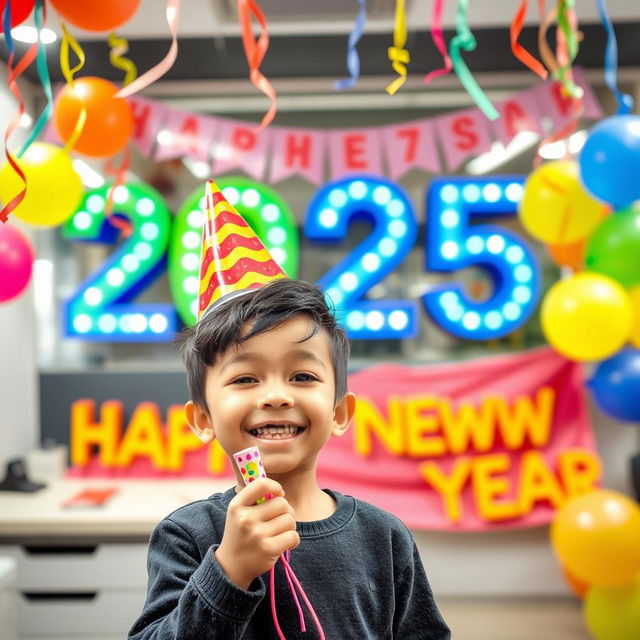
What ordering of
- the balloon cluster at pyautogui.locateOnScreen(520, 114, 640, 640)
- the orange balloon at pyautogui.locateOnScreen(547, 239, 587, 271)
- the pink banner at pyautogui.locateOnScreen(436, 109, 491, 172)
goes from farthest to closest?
the pink banner at pyautogui.locateOnScreen(436, 109, 491, 172)
the orange balloon at pyautogui.locateOnScreen(547, 239, 587, 271)
the balloon cluster at pyautogui.locateOnScreen(520, 114, 640, 640)

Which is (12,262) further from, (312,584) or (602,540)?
(602,540)

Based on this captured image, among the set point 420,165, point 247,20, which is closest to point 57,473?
point 420,165

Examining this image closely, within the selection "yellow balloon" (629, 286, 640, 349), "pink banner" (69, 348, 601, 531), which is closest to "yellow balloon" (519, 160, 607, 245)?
"yellow balloon" (629, 286, 640, 349)

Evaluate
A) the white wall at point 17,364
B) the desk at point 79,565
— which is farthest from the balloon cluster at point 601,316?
the white wall at point 17,364

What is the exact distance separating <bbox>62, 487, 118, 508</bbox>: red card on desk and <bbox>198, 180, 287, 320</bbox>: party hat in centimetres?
183

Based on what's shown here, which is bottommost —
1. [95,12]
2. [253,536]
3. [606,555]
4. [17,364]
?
[606,555]

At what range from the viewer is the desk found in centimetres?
233

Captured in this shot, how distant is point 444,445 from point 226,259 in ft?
7.07

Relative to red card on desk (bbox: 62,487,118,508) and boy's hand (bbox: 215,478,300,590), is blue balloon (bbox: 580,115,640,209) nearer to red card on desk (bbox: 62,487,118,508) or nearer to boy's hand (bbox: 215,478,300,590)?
boy's hand (bbox: 215,478,300,590)

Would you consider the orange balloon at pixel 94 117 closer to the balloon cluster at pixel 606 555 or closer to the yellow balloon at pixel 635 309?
the yellow balloon at pixel 635 309

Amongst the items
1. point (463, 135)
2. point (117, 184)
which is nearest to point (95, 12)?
point (117, 184)

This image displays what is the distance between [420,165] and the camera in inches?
112

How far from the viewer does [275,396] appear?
28.4 inches

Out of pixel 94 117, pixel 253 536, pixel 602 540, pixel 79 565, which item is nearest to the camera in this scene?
pixel 253 536
